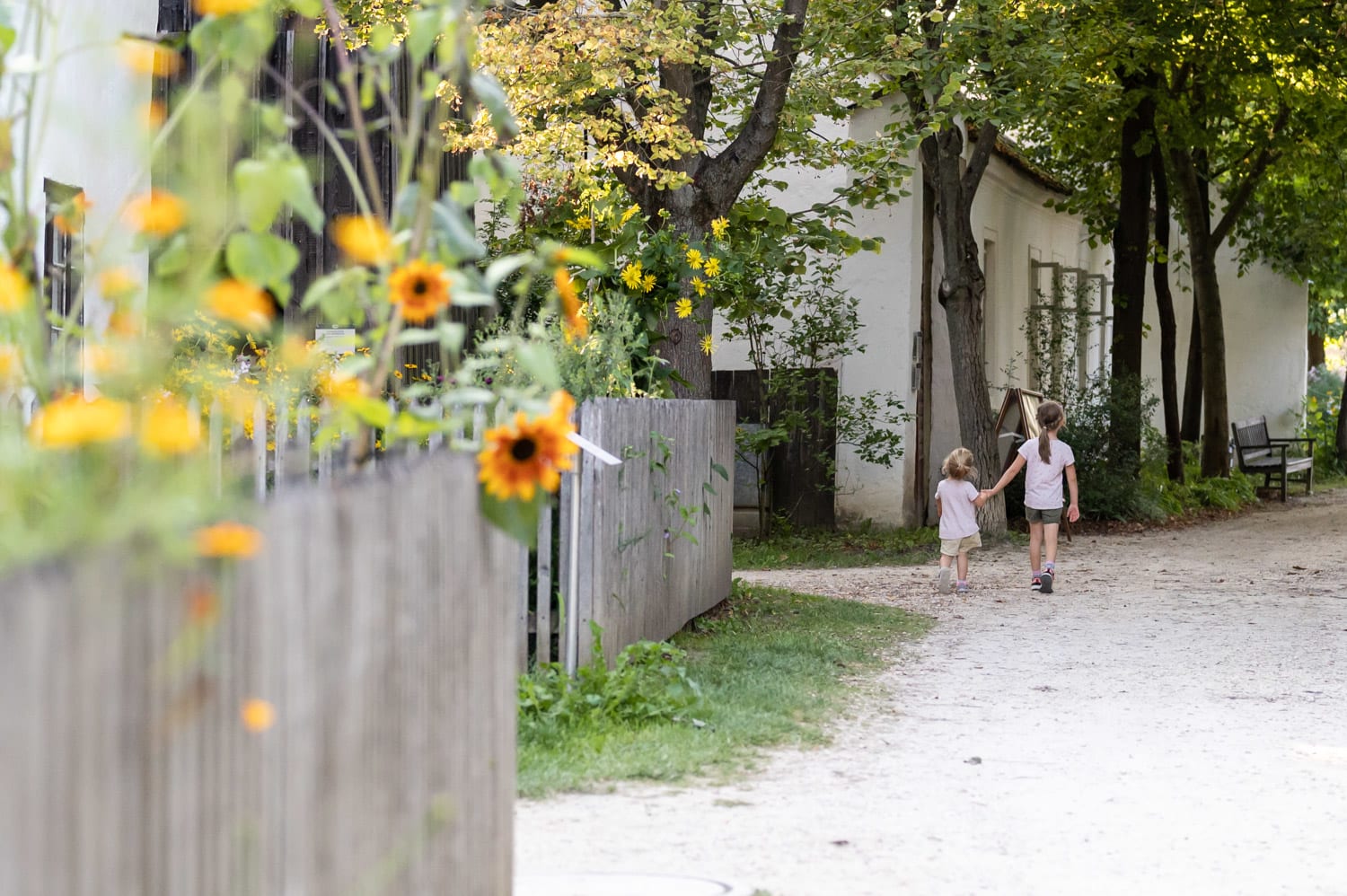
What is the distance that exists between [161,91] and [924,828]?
9.02 meters

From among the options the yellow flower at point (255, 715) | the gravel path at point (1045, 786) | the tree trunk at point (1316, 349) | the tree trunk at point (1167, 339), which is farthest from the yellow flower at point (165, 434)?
the tree trunk at point (1316, 349)

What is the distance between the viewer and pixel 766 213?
470 inches

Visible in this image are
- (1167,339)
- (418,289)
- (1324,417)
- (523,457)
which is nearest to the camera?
(418,289)

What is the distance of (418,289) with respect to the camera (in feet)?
7.82

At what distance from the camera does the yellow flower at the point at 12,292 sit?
6.59 feet

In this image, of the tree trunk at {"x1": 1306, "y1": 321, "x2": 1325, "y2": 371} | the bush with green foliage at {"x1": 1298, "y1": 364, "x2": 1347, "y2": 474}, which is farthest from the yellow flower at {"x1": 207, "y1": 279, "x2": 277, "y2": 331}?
the tree trunk at {"x1": 1306, "y1": 321, "x2": 1325, "y2": 371}

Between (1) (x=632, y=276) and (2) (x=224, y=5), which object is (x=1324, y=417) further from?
(2) (x=224, y=5)

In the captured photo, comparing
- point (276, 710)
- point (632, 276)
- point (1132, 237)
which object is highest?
point (1132, 237)

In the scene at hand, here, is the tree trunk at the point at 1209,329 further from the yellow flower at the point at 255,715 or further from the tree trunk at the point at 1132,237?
the yellow flower at the point at 255,715

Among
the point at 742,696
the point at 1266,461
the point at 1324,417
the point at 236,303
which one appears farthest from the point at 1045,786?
the point at 1324,417

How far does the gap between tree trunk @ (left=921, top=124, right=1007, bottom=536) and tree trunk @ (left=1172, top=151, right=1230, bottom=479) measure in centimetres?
788

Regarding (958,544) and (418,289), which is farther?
(958,544)

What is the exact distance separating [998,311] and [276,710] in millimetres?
20446

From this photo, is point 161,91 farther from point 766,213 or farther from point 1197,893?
point 1197,893
